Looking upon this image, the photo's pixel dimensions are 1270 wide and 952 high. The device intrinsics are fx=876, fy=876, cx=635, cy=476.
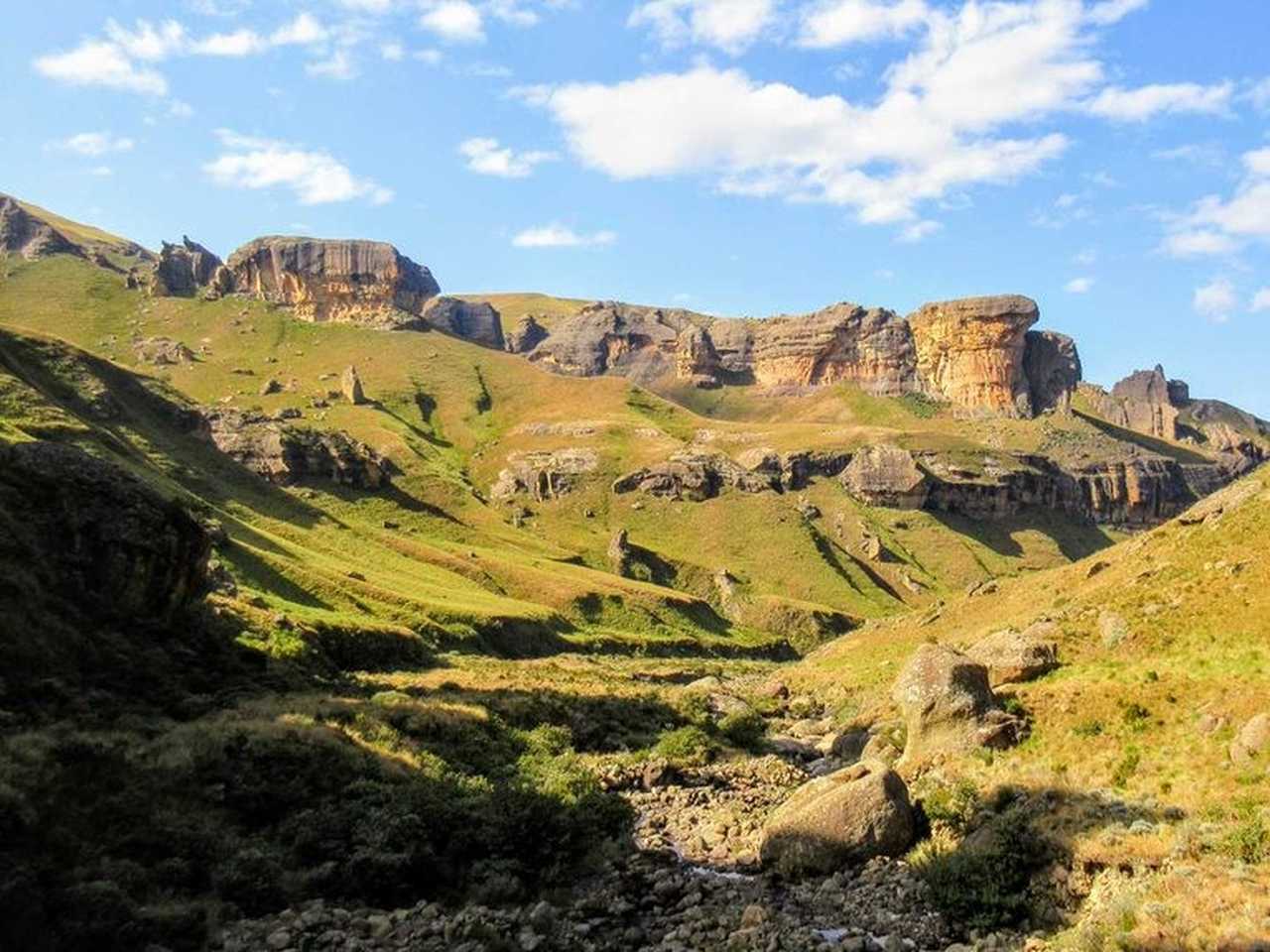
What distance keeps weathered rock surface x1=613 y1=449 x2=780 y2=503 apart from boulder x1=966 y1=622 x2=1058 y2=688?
12881 cm

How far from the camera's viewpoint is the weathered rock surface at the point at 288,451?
131m

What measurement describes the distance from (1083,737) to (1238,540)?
21.8 m

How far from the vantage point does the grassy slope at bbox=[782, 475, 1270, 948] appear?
18312 millimetres

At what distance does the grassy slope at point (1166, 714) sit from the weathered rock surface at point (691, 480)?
11547cm

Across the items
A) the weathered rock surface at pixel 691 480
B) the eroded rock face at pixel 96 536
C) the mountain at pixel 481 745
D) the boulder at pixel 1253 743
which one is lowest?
the mountain at pixel 481 745

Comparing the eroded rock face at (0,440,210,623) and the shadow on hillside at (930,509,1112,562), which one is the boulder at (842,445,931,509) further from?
the eroded rock face at (0,440,210,623)

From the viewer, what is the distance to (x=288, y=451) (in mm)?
133750

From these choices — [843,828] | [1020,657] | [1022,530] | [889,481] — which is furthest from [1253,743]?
[1022,530]

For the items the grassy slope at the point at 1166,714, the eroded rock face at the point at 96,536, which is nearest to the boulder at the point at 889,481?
the grassy slope at the point at 1166,714

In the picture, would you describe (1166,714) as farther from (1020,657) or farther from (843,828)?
(843,828)

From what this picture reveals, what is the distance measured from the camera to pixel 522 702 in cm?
4319

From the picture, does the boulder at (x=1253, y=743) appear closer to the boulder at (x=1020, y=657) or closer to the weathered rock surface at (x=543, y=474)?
the boulder at (x=1020, y=657)

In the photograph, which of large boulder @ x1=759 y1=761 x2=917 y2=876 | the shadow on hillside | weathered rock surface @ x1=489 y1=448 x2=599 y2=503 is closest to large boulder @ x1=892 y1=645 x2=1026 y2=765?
large boulder @ x1=759 y1=761 x2=917 y2=876

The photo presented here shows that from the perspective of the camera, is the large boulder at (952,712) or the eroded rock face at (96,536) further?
the eroded rock face at (96,536)
